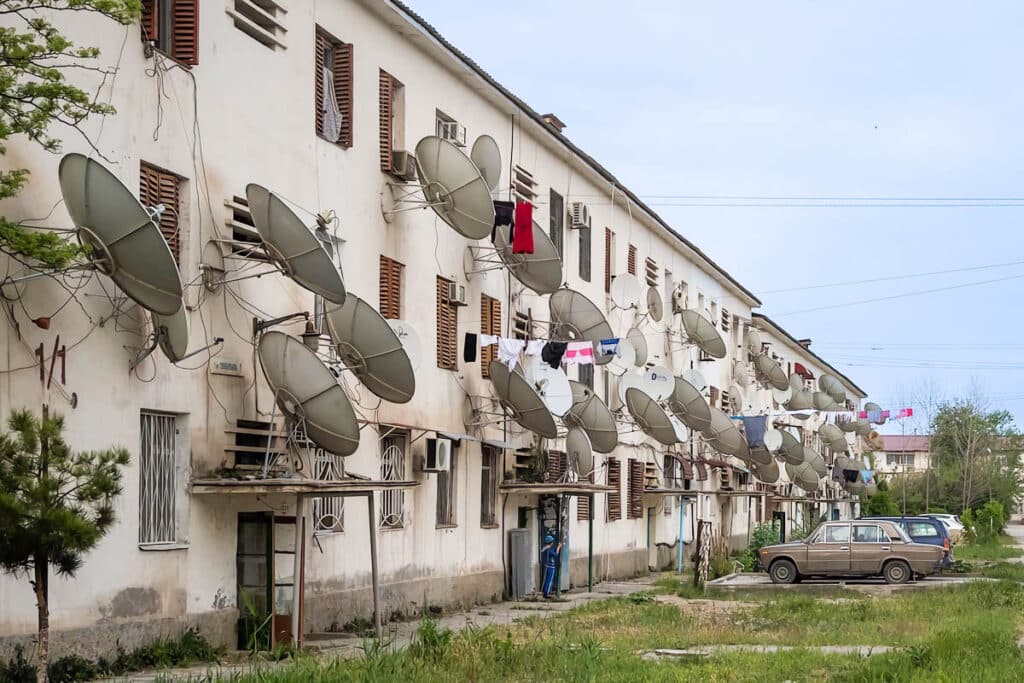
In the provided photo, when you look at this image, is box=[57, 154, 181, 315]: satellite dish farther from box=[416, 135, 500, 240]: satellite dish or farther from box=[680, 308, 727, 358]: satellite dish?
box=[680, 308, 727, 358]: satellite dish

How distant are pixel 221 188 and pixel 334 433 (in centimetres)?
351

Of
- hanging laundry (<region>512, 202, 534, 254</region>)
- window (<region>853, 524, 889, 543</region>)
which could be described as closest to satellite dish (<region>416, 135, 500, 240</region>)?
hanging laundry (<region>512, 202, 534, 254</region>)

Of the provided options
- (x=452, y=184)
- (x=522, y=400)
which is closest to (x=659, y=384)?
(x=522, y=400)

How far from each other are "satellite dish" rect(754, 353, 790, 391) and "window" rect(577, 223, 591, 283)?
917 inches

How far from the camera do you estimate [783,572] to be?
33594mm

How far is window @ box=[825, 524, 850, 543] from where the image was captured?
33.4m

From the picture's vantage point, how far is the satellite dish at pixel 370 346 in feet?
62.4

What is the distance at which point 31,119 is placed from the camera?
12.0 metres

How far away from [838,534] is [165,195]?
21.4 metres

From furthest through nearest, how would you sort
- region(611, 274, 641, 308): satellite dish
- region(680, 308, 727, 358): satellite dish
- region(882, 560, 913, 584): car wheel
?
1. region(680, 308, 727, 358): satellite dish
2. region(611, 274, 641, 308): satellite dish
3. region(882, 560, 913, 584): car wheel

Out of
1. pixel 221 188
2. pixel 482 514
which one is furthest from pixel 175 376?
pixel 482 514

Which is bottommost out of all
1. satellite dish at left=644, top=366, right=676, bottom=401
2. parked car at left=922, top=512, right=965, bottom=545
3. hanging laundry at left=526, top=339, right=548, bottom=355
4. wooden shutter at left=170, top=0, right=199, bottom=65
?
parked car at left=922, top=512, right=965, bottom=545

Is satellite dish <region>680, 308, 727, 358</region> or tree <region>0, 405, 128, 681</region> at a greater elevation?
satellite dish <region>680, 308, 727, 358</region>

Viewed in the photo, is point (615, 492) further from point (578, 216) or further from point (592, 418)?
point (578, 216)
